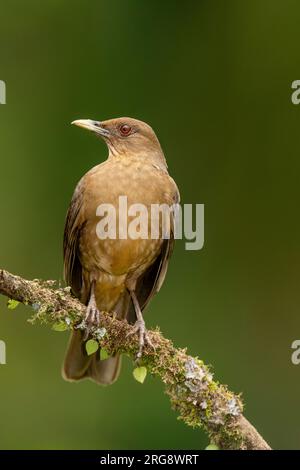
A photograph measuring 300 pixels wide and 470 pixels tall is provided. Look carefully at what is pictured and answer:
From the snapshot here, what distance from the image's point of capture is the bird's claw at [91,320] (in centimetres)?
444

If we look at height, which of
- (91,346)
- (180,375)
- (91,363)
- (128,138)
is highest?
(128,138)

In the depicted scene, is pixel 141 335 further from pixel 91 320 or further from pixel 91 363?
pixel 91 363

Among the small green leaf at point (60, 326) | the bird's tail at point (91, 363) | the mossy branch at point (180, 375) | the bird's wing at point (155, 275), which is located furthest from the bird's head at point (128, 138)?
the small green leaf at point (60, 326)

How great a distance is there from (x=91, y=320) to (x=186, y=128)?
305 cm

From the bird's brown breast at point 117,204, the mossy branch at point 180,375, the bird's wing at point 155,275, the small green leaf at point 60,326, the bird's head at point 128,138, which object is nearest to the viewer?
the mossy branch at point 180,375

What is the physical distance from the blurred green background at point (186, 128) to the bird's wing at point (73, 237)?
1537mm

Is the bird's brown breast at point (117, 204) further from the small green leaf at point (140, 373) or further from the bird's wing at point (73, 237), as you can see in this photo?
the small green leaf at point (140, 373)

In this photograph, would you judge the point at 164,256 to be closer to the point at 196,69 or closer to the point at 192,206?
the point at 192,206

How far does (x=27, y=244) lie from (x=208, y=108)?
5.83ft

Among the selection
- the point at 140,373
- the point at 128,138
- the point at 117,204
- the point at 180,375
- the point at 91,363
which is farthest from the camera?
the point at 128,138

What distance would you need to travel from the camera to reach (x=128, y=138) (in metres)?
5.52

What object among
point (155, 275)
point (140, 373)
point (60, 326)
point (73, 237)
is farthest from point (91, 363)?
point (60, 326)

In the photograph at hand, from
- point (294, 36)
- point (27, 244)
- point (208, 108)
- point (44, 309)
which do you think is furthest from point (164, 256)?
point (294, 36)

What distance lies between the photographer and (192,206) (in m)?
6.79
